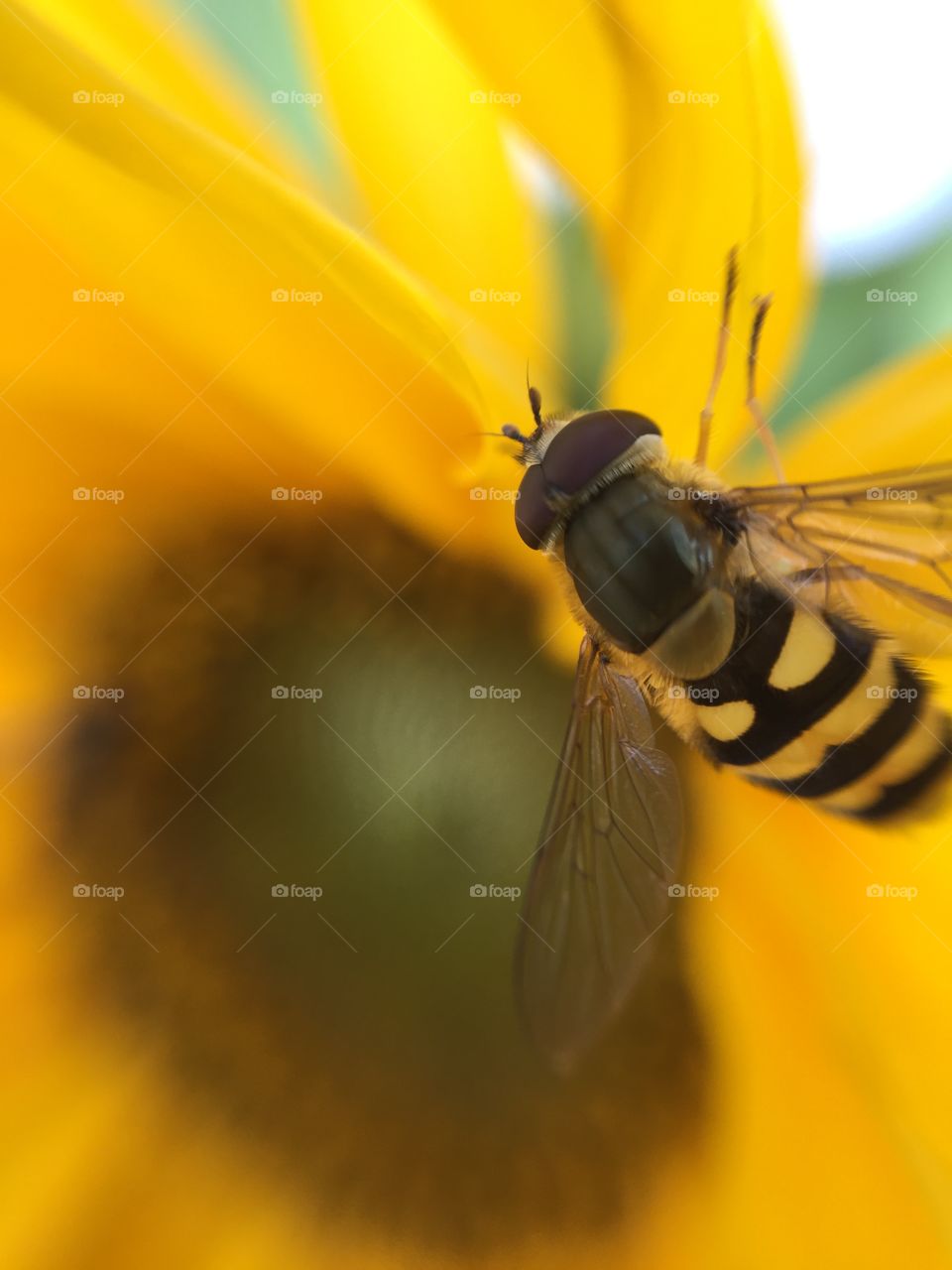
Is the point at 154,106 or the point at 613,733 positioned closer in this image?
the point at 154,106

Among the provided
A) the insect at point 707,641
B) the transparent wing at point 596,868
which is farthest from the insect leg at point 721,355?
the transparent wing at point 596,868

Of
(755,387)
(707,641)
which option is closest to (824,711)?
(707,641)

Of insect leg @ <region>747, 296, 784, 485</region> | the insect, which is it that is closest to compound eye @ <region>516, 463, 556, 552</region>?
the insect

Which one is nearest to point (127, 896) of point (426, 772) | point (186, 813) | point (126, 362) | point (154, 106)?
point (186, 813)

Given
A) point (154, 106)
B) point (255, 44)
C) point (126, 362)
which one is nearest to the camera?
point (154, 106)

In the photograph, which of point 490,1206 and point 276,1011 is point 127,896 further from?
point 490,1206
